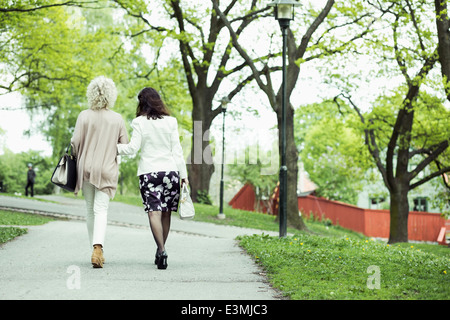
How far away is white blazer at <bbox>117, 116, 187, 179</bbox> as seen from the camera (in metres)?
7.64

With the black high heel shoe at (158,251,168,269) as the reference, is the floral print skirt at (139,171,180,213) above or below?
above

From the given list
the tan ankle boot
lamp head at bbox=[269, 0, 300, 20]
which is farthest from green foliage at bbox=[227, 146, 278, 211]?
the tan ankle boot

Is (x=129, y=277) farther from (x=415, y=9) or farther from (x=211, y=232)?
(x=415, y=9)

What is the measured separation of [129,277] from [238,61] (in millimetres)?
22872

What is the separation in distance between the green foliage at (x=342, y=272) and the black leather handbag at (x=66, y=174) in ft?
8.32

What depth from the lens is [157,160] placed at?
7.66 metres

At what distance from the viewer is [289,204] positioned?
2159 cm

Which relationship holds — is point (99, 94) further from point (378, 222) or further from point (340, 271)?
point (378, 222)

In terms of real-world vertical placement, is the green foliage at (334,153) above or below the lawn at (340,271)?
above

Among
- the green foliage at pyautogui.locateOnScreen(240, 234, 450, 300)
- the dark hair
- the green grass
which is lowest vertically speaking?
the green foliage at pyautogui.locateOnScreen(240, 234, 450, 300)

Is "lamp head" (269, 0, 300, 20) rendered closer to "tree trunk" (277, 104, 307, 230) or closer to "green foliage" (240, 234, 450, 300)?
"green foliage" (240, 234, 450, 300)

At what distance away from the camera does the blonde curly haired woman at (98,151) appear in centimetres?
753

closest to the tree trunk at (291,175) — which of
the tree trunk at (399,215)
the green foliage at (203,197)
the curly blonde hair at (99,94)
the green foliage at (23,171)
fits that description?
the tree trunk at (399,215)

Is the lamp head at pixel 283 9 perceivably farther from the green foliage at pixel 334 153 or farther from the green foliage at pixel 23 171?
the green foliage at pixel 23 171
